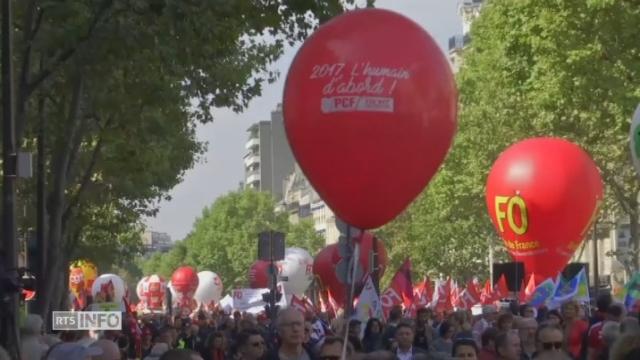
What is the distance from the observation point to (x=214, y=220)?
17288 cm

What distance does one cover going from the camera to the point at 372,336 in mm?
18656

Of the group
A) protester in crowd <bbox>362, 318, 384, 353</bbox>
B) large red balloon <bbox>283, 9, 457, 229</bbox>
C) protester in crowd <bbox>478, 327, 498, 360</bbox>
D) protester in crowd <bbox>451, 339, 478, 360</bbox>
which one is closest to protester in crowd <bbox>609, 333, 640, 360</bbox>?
protester in crowd <bbox>451, 339, 478, 360</bbox>

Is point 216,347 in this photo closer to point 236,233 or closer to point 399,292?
point 399,292

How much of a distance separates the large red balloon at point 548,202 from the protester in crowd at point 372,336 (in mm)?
13847

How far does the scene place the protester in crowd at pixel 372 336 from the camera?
59.5ft

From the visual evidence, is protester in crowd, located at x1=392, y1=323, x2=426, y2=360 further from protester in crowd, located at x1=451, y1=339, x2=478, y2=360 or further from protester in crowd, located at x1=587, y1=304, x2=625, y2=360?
protester in crowd, located at x1=451, y1=339, x2=478, y2=360

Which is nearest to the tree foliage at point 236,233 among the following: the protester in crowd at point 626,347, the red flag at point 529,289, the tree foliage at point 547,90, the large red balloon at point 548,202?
the tree foliage at point 547,90

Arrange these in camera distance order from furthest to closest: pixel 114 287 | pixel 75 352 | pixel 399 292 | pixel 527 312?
pixel 114 287 < pixel 399 292 < pixel 527 312 < pixel 75 352

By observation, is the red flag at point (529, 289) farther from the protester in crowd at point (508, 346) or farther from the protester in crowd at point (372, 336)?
the protester in crowd at point (508, 346)

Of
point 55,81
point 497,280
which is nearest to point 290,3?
point 55,81

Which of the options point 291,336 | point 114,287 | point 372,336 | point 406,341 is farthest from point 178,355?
point 114,287

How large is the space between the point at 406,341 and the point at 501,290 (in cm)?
1591

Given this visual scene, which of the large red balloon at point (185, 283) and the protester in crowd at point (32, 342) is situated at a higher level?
the large red balloon at point (185, 283)

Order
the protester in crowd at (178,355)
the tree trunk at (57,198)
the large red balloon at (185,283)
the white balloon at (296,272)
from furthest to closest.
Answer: the large red balloon at (185,283)
the white balloon at (296,272)
the tree trunk at (57,198)
the protester in crowd at (178,355)
